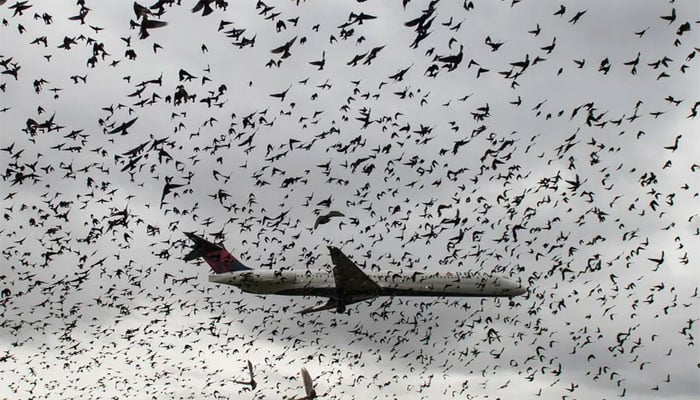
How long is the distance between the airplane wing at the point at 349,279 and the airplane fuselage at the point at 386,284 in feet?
2.81

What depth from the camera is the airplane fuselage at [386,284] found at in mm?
84562

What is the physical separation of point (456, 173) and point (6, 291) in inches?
1069

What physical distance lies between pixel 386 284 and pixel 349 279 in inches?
290

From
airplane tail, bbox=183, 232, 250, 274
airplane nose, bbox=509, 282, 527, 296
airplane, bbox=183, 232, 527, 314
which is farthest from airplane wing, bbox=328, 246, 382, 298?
airplane tail, bbox=183, 232, 250, 274

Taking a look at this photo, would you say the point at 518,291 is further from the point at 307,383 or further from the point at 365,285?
the point at 307,383

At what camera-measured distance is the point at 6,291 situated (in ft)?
132

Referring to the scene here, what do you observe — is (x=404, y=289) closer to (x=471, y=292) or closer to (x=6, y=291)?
(x=471, y=292)

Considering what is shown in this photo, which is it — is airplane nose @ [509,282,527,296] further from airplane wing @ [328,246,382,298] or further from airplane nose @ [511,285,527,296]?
airplane wing @ [328,246,382,298]

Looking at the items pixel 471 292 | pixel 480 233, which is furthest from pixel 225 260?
pixel 480 233

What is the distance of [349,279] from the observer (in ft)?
264

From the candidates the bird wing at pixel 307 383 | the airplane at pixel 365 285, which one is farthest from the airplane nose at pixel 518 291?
the bird wing at pixel 307 383

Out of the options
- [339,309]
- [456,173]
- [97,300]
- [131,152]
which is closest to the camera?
[131,152]

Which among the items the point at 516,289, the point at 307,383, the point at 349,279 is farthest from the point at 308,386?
the point at 516,289

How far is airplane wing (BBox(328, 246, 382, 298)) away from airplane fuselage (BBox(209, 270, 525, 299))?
33.7 inches
